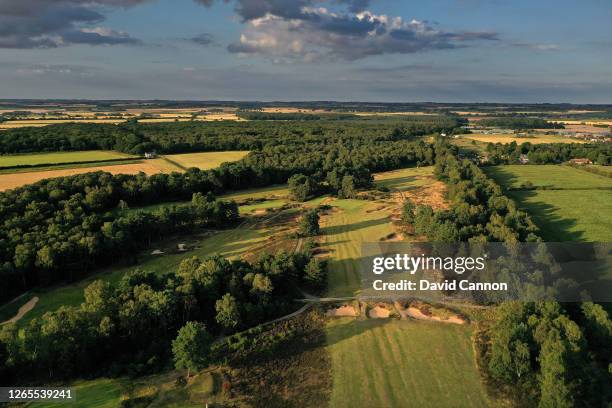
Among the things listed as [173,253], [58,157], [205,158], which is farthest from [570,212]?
[58,157]

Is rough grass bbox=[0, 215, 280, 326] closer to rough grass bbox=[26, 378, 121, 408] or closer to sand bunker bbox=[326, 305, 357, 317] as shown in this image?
rough grass bbox=[26, 378, 121, 408]

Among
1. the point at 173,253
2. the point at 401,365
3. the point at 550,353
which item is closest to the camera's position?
the point at 550,353

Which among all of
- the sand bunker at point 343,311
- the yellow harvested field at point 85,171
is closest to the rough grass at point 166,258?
the sand bunker at point 343,311

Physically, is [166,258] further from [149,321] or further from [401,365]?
[401,365]

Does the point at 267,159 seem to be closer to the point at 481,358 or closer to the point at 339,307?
the point at 339,307

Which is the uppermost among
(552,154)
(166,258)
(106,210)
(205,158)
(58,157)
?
(552,154)

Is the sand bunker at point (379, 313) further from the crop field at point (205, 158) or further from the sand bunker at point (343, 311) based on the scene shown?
the crop field at point (205, 158)
